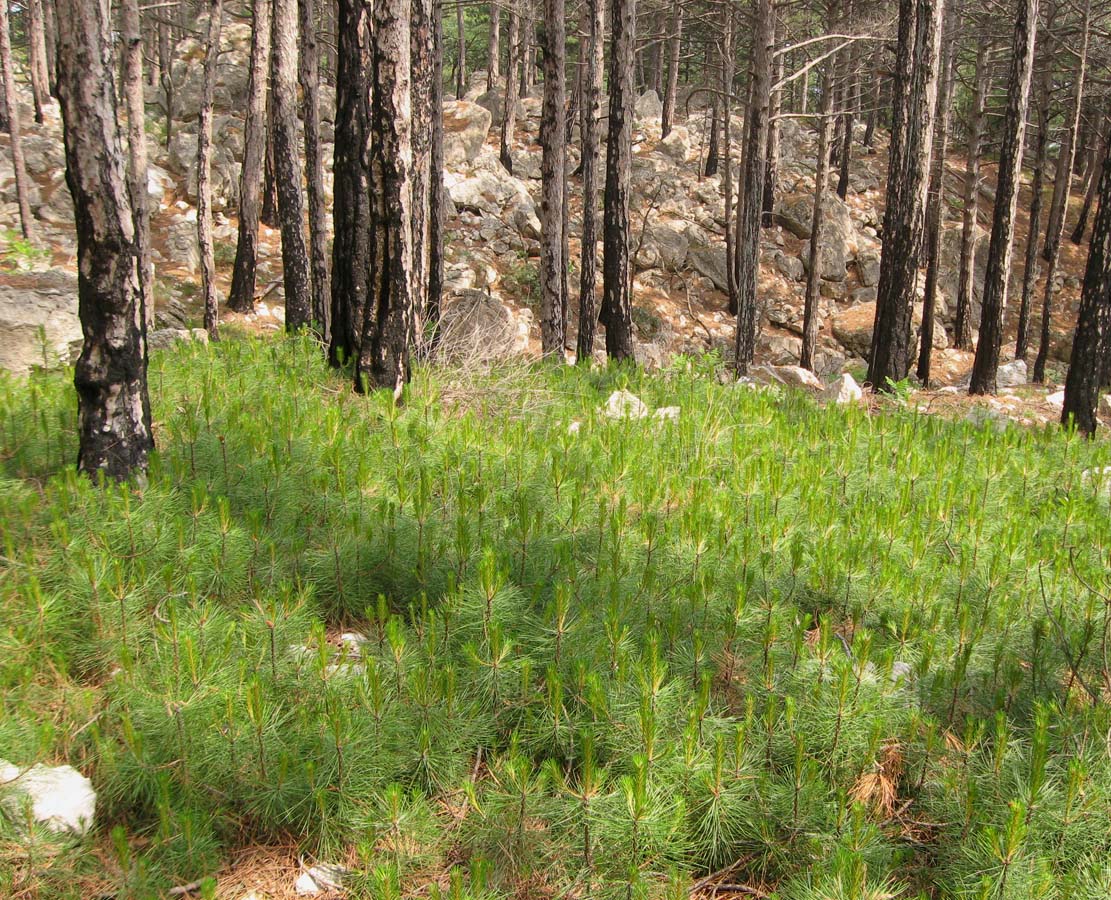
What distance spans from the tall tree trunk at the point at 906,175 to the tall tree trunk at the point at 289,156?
8.15 m

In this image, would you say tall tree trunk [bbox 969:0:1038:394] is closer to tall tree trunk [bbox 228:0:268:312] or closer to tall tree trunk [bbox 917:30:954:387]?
tall tree trunk [bbox 917:30:954:387]

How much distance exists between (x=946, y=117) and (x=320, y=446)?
21.3m

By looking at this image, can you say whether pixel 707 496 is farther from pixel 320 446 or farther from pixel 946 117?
pixel 946 117

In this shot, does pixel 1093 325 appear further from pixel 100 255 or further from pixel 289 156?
pixel 289 156

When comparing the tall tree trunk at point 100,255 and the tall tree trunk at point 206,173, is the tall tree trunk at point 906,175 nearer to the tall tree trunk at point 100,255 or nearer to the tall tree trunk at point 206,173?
the tall tree trunk at point 100,255

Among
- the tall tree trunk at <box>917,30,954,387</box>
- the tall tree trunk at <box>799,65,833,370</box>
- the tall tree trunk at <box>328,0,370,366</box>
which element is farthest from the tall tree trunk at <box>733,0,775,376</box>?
the tall tree trunk at <box>328,0,370,366</box>

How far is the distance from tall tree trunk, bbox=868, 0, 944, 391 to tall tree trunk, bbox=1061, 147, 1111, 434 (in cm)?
244

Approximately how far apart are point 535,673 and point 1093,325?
26.1 ft

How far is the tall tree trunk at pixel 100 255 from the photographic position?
3.94m

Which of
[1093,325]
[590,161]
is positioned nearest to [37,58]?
[590,161]

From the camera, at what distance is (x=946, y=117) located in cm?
2073

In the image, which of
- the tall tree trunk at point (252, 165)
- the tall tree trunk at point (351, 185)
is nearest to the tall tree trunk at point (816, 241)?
the tall tree trunk at point (252, 165)

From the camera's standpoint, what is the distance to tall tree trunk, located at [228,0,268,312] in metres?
14.5

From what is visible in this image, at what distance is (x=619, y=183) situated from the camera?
10805 millimetres
